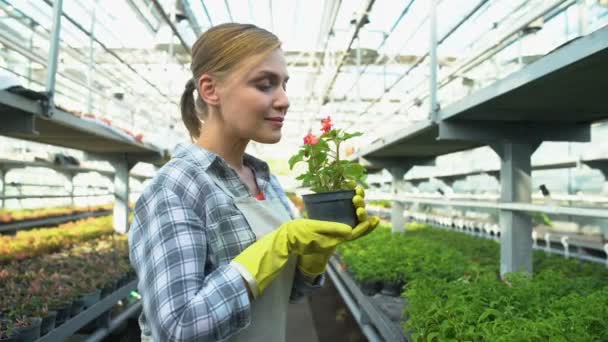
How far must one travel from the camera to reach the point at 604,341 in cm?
149

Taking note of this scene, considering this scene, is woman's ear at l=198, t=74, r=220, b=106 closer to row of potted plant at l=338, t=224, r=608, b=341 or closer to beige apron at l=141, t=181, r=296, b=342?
beige apron at l=141, t=181, r=296, b=342

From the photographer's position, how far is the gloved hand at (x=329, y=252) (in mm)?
1220

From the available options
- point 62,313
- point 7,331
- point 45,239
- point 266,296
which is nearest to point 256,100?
point 266,296

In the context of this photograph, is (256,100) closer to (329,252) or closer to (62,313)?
(329,252)

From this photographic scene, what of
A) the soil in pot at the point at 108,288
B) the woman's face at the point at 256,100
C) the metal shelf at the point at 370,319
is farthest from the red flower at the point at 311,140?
the soil in pot at the point at 108,288

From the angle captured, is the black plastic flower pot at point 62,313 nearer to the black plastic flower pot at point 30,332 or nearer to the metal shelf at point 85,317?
the metal shelf at point 85,317

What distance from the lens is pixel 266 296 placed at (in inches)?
48.6

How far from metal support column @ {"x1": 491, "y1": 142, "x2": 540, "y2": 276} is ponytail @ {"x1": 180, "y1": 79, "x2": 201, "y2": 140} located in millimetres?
2685

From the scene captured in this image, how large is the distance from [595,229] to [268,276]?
20.5 ft

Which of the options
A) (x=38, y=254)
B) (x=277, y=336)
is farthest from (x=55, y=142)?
(x=277, y=336)

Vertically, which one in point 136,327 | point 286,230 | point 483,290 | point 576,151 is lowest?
point 136,327

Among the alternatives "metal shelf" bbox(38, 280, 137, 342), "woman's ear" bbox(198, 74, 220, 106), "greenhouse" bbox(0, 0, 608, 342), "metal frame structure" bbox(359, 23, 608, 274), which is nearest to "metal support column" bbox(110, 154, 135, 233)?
"greenhouse" bbox(0, 0, 608, 342)

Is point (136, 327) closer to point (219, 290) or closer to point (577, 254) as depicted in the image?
point (219, 290)

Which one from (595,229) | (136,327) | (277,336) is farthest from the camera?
(595,229)
